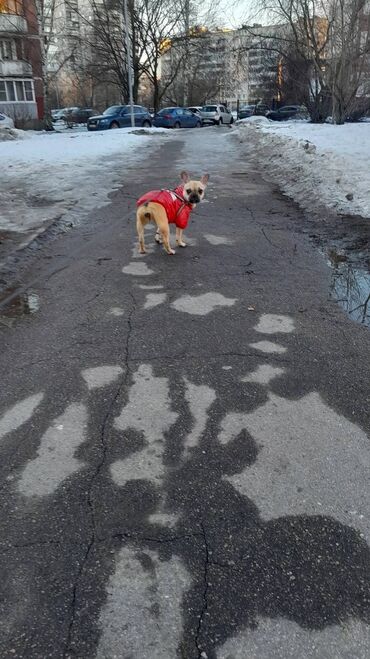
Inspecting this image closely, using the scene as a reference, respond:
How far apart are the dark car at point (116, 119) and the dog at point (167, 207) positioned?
1190 inches

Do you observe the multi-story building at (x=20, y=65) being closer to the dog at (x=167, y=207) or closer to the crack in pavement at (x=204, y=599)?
the dog at (x=167, y=207)

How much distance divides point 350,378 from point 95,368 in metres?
1.98

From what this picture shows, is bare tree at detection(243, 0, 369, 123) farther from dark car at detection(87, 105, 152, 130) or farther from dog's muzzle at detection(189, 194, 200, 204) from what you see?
dog's muzzle at detection(189, 194, 200, 204)

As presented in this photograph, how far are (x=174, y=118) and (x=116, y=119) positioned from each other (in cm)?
759

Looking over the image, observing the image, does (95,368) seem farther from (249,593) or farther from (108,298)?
(249,593)

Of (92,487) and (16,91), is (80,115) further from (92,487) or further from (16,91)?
(92,487)

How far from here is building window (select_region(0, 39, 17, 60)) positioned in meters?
41.0

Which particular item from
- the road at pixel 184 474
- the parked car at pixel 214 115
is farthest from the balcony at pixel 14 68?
the road at pixel 184 474

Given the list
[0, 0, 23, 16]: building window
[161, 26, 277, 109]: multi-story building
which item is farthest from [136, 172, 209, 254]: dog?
[0, 0, 23, 16]: building window

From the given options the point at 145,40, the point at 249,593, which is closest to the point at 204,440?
the point at 249,593

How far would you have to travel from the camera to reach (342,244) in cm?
729

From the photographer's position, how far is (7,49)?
41469 mm

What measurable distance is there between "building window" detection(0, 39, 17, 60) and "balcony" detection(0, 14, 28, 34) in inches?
65.0

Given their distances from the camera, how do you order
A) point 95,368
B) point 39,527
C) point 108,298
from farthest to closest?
1. point 108,298
2. point 95,368
3. point 39,527
